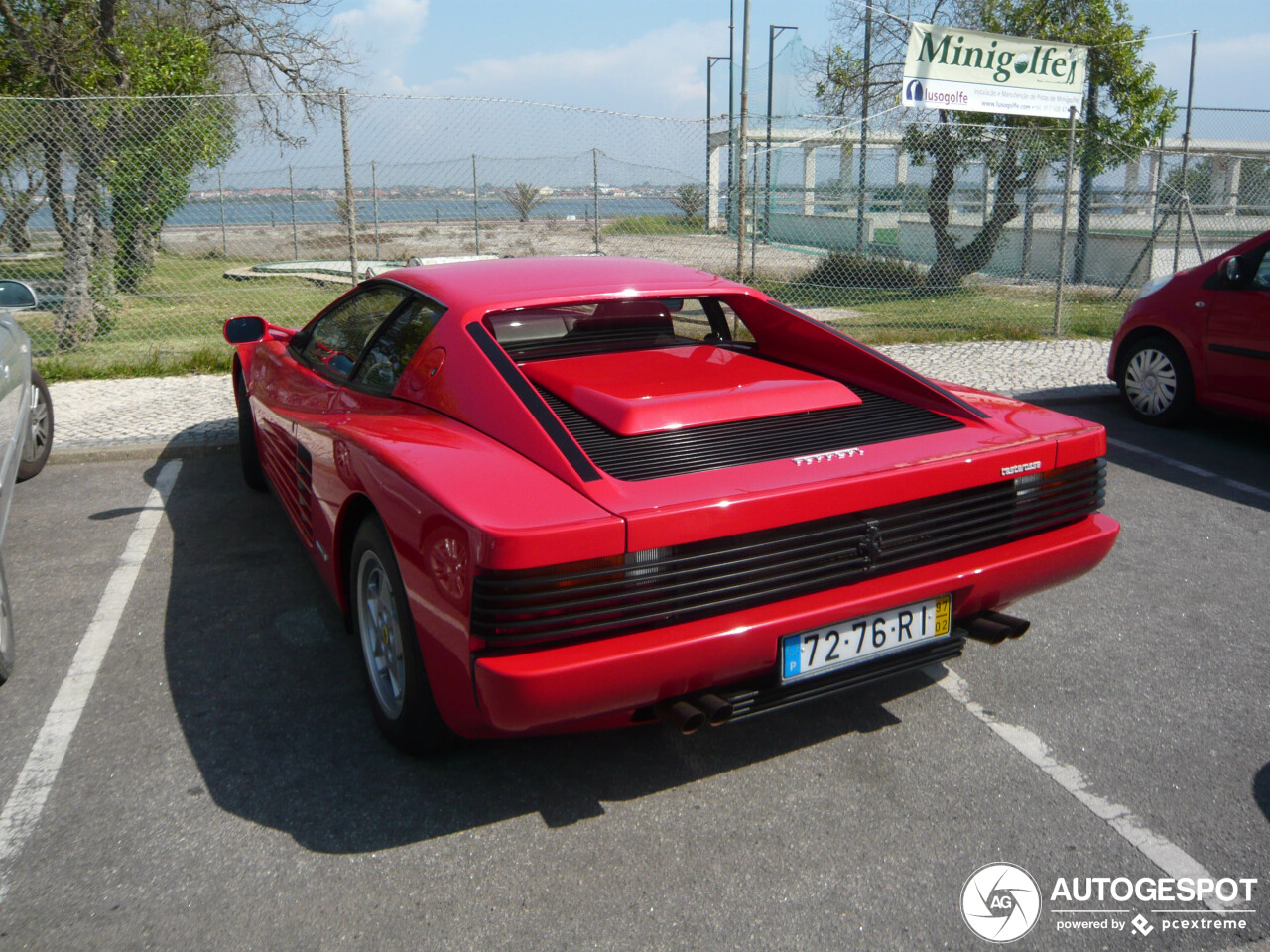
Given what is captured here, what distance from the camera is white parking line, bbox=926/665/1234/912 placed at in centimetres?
245

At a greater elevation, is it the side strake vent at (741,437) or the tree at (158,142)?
the tree at (158,142)

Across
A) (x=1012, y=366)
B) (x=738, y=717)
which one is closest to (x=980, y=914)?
(x=738, y=717)

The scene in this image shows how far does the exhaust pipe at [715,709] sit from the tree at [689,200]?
998 centimetres

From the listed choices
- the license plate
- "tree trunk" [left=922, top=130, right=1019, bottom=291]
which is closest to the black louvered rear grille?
the license plate

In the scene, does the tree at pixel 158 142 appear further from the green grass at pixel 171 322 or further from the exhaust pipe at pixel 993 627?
the exhaust pipe at pixel 993 627

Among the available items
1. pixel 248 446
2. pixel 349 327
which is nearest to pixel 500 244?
pixel 248 446

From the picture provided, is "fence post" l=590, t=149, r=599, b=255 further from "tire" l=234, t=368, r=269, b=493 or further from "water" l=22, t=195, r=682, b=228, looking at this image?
"tire" l=234, t=368, r=269, b=493

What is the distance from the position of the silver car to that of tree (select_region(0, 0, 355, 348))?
3873mm

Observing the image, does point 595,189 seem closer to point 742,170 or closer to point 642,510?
point 742,170

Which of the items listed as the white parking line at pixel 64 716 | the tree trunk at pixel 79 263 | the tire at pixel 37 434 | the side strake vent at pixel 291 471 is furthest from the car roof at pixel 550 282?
the tree trunk at pixel 79 263

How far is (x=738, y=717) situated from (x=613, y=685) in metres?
0.39

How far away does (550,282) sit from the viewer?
3.48 metres

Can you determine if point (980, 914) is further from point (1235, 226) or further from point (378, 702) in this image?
point (1235, 226)

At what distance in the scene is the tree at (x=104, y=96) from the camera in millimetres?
9734
